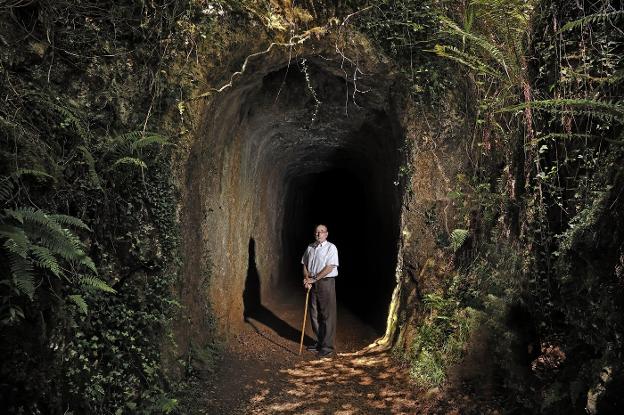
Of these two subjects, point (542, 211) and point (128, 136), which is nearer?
point (128, 136)

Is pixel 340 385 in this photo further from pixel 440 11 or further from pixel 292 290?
pixel 292 290

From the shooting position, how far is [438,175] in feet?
21.0

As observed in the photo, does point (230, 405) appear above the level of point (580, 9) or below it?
below

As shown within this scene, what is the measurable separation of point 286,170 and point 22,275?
9.22m

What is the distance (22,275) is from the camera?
118 inches

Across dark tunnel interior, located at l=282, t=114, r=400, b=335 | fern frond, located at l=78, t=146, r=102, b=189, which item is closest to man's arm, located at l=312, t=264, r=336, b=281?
dark tunnel interior, located at l=282, t=114, r=400, b=335

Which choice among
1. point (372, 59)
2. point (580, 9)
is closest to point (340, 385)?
point (372, 59)

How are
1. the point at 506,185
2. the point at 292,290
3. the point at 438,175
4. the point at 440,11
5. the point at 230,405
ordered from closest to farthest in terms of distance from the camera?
the point at 230,405 < the point at 506,185 < the point at 440,11 < the point at 438,175 < the point at 292,290

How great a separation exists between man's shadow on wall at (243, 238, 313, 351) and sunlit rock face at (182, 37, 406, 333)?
0.19 ft

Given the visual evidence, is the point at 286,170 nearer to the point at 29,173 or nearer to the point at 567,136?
the point at 567,136

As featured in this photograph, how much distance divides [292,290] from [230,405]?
26.4 ft

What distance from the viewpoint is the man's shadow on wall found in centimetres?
824

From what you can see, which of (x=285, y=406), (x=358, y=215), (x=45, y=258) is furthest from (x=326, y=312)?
(x=358, y=215)

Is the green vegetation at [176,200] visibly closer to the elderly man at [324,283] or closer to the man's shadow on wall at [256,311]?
the elderly man at [324,283]
